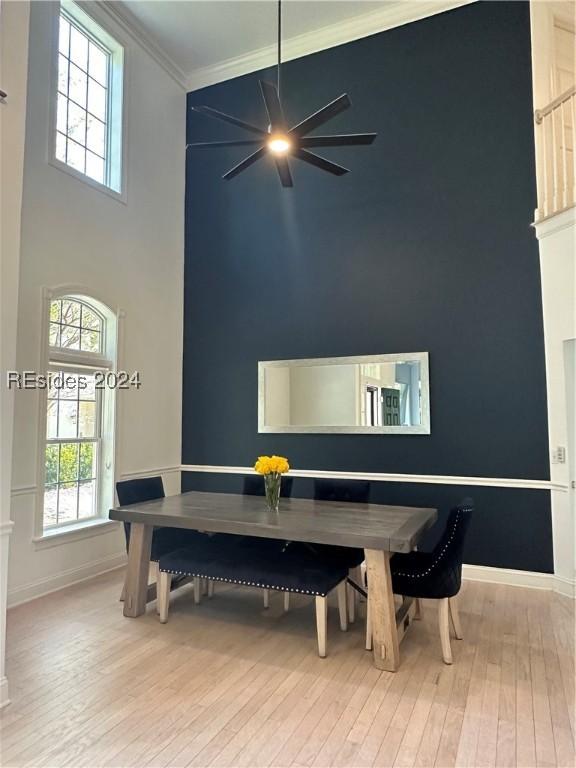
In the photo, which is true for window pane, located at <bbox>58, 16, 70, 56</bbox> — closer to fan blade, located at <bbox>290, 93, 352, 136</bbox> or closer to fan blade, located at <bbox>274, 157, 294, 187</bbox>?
fan blade, located at <bbox>274, 157, 294, 187</bbox>

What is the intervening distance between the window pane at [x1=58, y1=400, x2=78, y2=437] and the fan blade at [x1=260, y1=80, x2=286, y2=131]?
3067 millimetres

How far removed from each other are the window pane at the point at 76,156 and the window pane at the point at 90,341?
5.29 ft

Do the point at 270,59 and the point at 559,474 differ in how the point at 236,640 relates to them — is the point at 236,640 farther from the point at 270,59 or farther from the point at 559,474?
the point at 270,59

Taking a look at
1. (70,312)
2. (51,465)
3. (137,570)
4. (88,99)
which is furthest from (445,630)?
(88,99)

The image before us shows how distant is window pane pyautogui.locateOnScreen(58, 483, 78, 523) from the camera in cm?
454

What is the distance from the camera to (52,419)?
14.7ft

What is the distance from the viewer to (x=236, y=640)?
129 inches

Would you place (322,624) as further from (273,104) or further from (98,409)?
(273,104)

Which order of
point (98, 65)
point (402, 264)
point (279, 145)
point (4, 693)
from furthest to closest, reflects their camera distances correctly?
point (98, 65) → point (402, 264) → point (279, 145) → point (4, 693)

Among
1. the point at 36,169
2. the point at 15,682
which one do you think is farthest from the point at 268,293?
the point at 15,682

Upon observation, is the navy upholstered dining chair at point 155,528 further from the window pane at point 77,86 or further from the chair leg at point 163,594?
the window pane at point 77,86

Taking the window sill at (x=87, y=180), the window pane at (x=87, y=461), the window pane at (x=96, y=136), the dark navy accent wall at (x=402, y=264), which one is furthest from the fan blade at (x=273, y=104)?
the window pane at (x=87, y=461)

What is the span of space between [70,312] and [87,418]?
1.05 meters

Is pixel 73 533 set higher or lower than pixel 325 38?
lower
